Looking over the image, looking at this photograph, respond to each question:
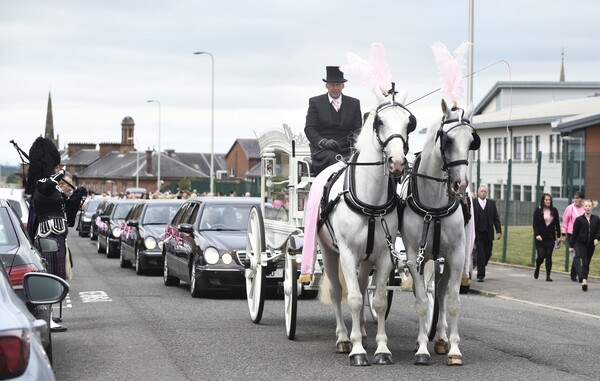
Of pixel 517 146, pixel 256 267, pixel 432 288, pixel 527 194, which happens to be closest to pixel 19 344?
pixel 432 288

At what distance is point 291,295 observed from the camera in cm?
1208

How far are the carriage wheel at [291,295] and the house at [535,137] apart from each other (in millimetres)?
13535

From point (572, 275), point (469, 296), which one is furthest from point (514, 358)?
point (572, 275)

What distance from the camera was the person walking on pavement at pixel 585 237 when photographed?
2006cm

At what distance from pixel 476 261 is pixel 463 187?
1321cm

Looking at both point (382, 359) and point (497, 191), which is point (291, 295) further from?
point (497, 191)

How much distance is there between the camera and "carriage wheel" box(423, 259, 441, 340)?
37.7 feet

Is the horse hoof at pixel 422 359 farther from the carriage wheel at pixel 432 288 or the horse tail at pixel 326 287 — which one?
the horse tail at pixel 326 287

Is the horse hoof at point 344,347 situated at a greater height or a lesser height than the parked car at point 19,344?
lesser

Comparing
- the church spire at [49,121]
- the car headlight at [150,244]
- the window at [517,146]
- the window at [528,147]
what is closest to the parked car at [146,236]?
the car headlight at [150,244]

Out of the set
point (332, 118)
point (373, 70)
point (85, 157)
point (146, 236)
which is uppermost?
point (85, 157)

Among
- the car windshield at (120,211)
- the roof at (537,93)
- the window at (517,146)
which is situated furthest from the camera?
the roof at (537,93)

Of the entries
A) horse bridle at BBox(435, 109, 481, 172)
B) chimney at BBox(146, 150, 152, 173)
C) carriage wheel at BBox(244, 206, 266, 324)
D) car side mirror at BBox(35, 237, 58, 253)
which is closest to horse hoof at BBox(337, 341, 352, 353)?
horse bridle at BBox(435, 109, 481, 172)

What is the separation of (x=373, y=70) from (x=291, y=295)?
9.28 ft
